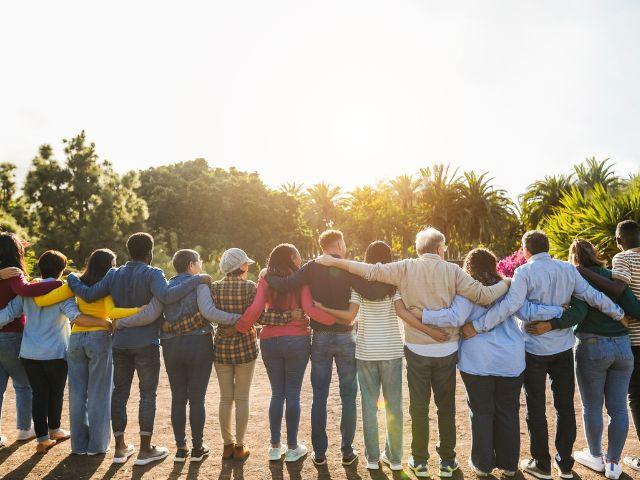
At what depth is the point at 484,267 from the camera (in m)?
4.34

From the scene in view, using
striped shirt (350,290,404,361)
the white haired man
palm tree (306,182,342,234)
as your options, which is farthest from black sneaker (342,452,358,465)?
palm tree (306,182,342,234)

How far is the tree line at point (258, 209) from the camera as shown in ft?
48.1

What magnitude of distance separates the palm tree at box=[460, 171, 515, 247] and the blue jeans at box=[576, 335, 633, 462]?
30847 mm

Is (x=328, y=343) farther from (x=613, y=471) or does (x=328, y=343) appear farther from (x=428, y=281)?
(x=613, y=471)

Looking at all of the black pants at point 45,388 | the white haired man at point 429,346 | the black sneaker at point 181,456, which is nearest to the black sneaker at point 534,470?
the white haired man at point 429,346

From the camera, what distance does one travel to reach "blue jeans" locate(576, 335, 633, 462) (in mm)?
4262

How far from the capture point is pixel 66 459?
4.73 m

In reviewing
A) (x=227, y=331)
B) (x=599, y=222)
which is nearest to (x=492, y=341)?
(x=227, y=331)

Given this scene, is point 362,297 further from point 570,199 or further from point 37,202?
point 37,202

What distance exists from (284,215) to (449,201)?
12228 millimetres

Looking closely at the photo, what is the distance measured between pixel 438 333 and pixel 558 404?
4.12ft

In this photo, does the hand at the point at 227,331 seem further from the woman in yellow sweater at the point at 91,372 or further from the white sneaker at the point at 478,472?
the white sneaker at the point at 478,472

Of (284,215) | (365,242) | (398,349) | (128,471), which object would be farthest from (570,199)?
(365,242)

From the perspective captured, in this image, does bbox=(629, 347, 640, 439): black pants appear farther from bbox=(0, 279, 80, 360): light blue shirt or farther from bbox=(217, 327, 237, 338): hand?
bbox=(0, 279, 80, 360): light blue shirt
